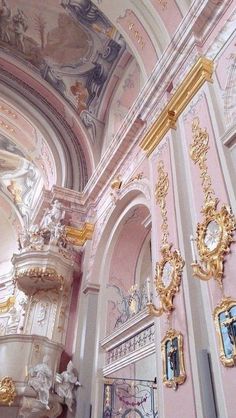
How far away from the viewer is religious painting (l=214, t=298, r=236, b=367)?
3064 mm

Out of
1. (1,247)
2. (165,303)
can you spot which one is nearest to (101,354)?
(165,303)

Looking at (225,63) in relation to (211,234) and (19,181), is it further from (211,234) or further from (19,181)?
(19,181)

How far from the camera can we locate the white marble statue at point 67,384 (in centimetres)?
615

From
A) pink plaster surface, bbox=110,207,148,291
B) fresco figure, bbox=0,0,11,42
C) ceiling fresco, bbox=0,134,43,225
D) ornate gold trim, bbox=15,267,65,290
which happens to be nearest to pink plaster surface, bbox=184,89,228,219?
pink plaster surface, bbox=110,207,148,291

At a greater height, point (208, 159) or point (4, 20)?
point (4, 20)

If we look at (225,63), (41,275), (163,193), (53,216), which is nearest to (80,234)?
(53,216)

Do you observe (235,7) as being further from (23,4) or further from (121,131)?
(23,4)

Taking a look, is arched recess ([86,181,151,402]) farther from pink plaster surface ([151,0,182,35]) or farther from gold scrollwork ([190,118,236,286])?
gold scrollwork ([190,118,236,286])

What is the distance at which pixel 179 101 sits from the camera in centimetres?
529

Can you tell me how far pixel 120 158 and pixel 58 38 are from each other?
381 centimetres

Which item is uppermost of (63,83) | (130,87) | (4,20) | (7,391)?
(4,20)

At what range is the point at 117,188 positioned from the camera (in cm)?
751

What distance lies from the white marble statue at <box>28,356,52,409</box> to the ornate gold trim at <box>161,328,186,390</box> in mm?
2837

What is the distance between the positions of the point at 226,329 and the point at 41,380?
13.0 ft
